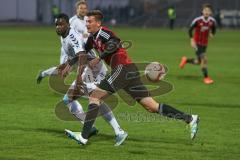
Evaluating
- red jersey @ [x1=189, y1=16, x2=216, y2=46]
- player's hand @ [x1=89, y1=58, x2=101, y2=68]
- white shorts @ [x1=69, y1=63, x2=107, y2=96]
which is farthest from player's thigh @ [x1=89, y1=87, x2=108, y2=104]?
red jersey @ [x1=189, y1=16, x2=216, y2=46]

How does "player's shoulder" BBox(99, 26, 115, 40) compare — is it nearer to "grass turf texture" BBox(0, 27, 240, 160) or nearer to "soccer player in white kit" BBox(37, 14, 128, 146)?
"soccer player in white kit" BBox(37, 14, 128, 146)

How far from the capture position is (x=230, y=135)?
1109 centimetres

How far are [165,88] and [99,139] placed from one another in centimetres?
760

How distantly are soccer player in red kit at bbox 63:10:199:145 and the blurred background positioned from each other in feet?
197

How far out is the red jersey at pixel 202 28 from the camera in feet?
69.9

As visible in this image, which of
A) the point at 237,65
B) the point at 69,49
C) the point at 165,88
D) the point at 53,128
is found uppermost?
the point at 69,49

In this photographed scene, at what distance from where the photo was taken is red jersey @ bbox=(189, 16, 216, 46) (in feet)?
69.9

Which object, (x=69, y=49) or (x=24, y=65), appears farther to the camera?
(x=24, y=65)

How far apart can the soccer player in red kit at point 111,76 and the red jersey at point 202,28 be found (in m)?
11.3

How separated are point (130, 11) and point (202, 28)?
55.4 m

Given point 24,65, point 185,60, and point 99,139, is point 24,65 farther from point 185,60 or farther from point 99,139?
point 99,139

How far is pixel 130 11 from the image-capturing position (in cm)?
7638

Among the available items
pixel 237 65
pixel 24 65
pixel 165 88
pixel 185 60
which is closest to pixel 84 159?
pixel 165 88

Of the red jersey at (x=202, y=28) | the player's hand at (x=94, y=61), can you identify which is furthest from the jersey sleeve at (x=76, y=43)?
the red jersey at (x=202, y=28)
